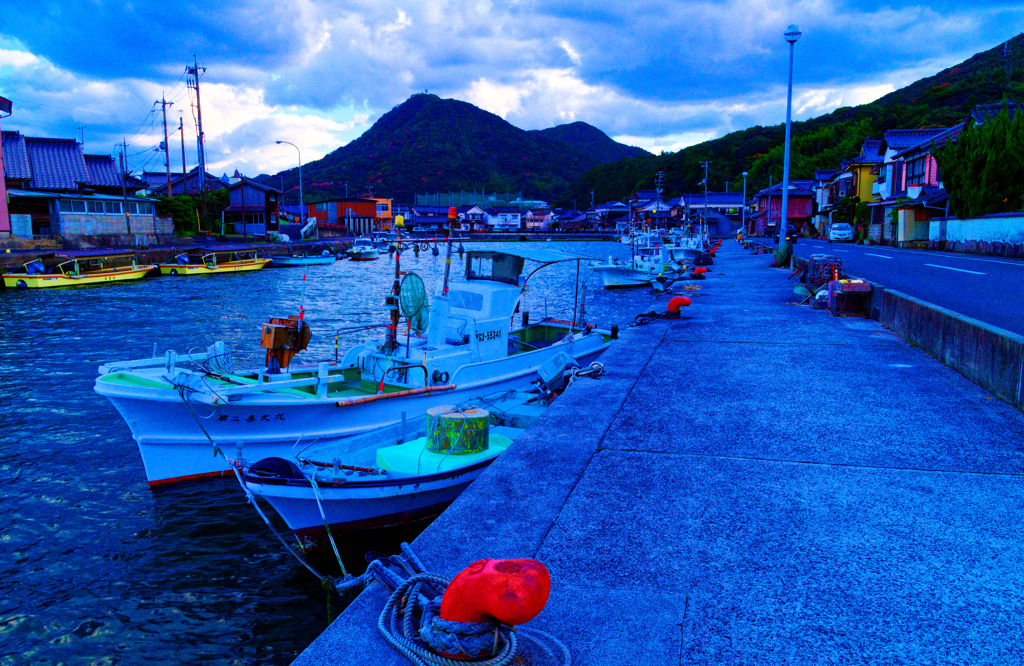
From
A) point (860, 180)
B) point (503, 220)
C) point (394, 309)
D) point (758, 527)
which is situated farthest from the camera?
point (503, 220)

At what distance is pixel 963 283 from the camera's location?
48.2 ft

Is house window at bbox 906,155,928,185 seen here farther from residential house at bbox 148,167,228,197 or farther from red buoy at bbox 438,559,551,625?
residential house at bbox 148,167,228,197

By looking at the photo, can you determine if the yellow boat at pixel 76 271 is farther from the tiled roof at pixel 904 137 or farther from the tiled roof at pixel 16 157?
the tiled roof at pixel 904 137

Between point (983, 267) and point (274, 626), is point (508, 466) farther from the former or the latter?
point (983, 267)

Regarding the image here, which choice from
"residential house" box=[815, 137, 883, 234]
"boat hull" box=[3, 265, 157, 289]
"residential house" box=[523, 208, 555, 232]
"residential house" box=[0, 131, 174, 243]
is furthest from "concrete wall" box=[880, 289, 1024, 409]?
"residential house" box=[523, 208, 555, 232]

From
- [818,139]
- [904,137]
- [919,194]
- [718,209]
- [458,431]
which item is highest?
[818,139]

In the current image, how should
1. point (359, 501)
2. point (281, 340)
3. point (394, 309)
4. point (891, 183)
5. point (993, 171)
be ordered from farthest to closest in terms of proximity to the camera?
1. point (891, 183)
2. point (993, 171)
3. point (394, 309)
4. point (281, 340)
5. point (359, 501)

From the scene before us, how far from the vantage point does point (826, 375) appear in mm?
7910

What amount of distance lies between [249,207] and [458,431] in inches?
2832

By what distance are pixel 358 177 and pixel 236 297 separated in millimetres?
170097

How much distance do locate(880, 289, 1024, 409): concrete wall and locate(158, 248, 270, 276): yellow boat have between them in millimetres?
45755

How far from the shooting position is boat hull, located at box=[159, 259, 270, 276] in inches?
1800

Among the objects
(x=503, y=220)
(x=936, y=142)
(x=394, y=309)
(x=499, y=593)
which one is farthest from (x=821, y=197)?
(x=503, y=220)

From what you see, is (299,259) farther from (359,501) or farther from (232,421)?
(359,501)
